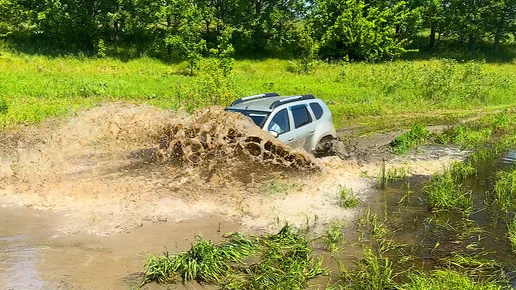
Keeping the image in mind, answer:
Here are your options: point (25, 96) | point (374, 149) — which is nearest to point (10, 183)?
point (374, 149)

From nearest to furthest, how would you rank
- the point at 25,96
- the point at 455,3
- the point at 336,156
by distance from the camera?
the point at 336,156
the point at 25,96
the point at 455,3

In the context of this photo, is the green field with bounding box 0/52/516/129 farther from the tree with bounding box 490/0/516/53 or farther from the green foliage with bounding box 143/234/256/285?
the green foliage with bounding box 143/234/256/285

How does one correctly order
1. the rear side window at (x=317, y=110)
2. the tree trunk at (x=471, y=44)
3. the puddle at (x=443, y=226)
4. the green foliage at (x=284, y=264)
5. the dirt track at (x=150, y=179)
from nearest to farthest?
the green foliage at (x=284, y=264), the puddle at (x=443, y=226), the dirt track at (x=150, y=179), the rear side window at (x=317, y=110), the tree trunk at (x=471, y=44)

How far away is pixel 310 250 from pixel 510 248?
3016 mm

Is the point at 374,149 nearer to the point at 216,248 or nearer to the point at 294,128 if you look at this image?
the point at 294,128

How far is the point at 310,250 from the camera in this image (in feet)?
22.1

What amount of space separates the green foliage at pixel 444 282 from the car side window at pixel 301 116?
5.12m

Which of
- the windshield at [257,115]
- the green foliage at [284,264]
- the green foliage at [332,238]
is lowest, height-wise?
the green foliage at [332,238]

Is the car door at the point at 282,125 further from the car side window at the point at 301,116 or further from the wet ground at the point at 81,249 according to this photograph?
the wet ground at the point at 81,249

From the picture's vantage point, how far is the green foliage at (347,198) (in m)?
9.02

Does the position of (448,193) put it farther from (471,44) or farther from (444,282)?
(471,44)

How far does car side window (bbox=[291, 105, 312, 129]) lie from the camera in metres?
10.6

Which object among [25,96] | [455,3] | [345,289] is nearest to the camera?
[345,289]

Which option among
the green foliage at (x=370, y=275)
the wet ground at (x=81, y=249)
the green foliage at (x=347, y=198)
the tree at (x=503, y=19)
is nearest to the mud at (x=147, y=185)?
the wet ground at (x=81, y=249)
